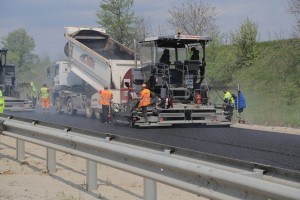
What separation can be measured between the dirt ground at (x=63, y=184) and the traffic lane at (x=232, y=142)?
216cm

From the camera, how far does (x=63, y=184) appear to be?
21.6ft

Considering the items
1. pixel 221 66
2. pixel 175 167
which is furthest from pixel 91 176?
pixel 221 66

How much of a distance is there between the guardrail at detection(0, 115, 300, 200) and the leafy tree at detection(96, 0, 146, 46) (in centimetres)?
2491

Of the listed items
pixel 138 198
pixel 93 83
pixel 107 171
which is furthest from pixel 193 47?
pixel 138 198

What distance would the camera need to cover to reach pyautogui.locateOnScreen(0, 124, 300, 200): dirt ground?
594 centimetres

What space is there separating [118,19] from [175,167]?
28.0 meters

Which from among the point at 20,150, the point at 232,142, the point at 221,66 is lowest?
the point at 232,142

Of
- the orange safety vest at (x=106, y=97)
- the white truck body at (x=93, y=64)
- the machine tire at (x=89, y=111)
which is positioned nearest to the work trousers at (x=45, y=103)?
the white truck body at (x=93, y=64)

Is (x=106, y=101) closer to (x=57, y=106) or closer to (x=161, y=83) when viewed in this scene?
(x=161, y=83)

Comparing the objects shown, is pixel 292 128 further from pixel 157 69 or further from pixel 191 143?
pixel 191 143

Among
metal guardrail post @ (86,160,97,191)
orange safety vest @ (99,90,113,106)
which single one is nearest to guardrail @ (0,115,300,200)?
metal guardrail post @ (86,160,97,191)

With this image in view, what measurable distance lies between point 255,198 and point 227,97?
52.3ft

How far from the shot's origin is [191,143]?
10.7 meters

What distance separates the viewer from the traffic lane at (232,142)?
28.5 ft
